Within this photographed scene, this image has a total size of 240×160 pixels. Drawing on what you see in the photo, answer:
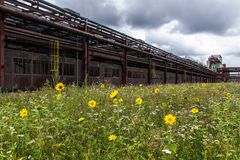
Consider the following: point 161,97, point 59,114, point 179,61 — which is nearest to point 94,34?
point 161,97

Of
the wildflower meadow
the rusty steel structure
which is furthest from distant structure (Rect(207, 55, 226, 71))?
the wildflower meadow

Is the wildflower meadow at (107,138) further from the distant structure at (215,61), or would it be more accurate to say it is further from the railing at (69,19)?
the distant structure at (215,61)

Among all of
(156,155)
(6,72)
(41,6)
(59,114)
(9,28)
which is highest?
(41,6)

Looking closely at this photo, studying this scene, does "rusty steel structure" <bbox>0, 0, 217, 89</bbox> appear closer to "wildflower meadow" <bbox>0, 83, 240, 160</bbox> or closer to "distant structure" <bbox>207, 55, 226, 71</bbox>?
"wildflower meadow" <bbox>0, 83, 240, 160</bbox>

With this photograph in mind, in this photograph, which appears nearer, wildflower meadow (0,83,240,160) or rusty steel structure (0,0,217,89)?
wildflower meadow (0,83,240,160)

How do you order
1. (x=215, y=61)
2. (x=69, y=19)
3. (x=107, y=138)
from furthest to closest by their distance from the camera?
(x=215, y=61)
(x=69, y=19)
(x=107, y=138)

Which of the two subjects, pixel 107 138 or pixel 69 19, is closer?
pixel 107 138

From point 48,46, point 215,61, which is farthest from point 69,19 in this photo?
point 215,61

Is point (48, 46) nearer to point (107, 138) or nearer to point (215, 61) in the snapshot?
point (107, 138)

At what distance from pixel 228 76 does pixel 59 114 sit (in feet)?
244

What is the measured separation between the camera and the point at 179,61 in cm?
3994

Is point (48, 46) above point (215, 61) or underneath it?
underneath

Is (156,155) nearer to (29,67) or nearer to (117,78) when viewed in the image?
(29,67)

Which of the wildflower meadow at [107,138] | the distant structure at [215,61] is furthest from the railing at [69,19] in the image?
the distant structure at [215,61]
